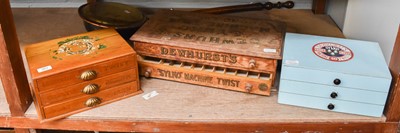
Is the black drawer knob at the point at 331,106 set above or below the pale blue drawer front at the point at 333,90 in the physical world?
below

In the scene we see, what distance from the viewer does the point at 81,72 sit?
97cm

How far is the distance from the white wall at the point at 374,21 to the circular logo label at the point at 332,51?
125mm

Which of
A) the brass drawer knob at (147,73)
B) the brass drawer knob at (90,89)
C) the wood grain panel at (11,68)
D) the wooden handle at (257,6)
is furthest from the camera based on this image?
the wooden handle at (257,6)

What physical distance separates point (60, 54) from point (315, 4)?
3.08 feet

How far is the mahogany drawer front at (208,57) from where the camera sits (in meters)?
1.03

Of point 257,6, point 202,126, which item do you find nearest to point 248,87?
point 202,126

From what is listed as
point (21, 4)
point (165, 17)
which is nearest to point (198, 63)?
point (165, 17)

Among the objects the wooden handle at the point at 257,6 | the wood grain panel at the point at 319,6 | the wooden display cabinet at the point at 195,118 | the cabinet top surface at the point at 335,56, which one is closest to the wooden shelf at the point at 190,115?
the wooden display cabinet at the point at 195,118

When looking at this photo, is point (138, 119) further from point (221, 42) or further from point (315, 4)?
point (315, 4)

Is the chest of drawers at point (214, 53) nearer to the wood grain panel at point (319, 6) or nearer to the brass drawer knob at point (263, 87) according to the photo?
the brass drawer knob at point (263, 87)

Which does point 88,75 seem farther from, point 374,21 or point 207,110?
point 374,21

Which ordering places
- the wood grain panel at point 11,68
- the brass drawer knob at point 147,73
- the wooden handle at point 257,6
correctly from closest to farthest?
the wood grain panel at point 11,68
the brass drawer knob at point 147,73
the wooden handle at point 257,6

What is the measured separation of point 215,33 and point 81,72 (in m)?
0.36

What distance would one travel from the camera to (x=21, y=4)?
1604mm
